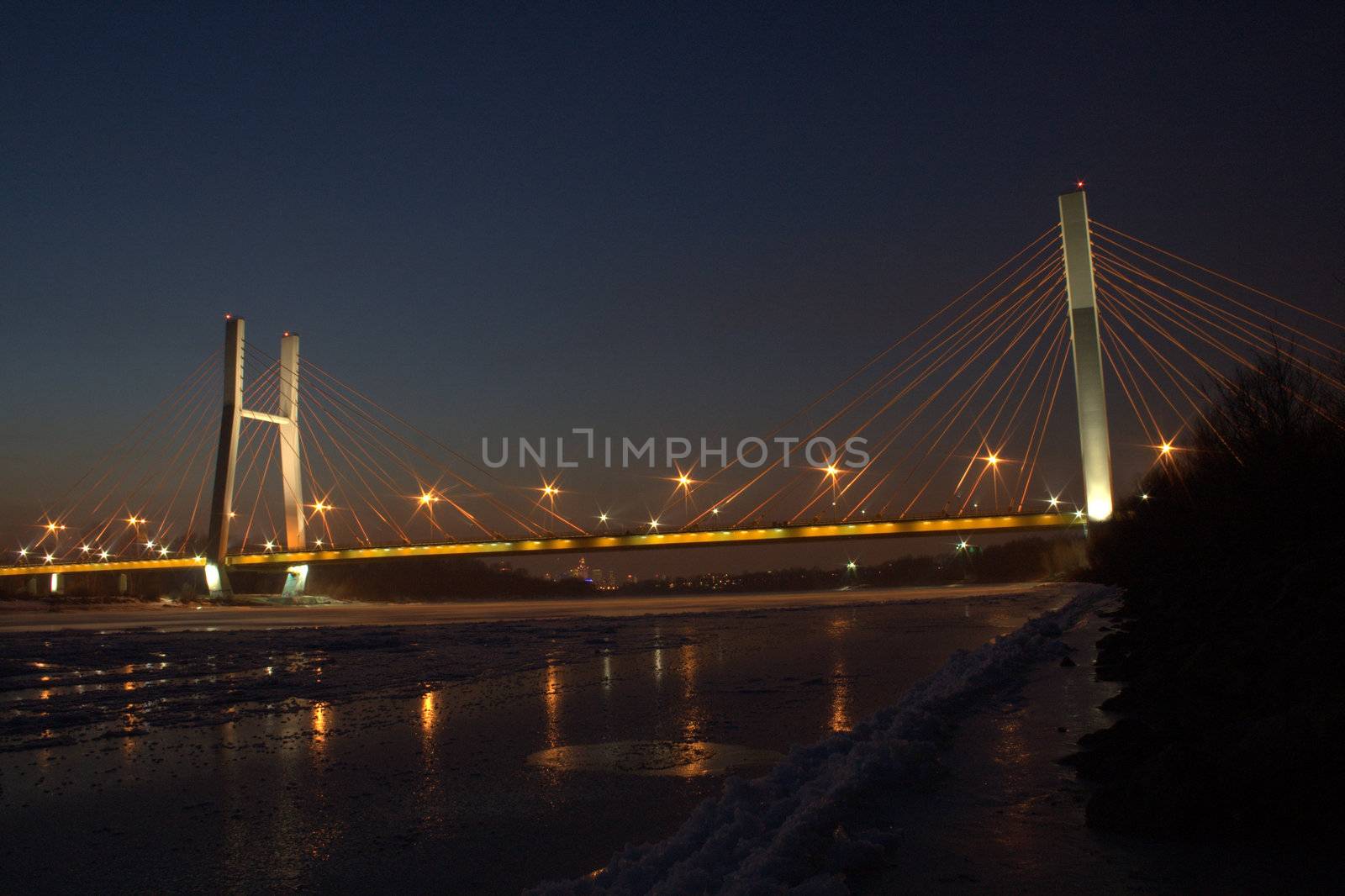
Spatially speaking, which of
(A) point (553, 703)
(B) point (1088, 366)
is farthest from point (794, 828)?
(B) point (1088, 366)

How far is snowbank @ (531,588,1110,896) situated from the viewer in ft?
8.21

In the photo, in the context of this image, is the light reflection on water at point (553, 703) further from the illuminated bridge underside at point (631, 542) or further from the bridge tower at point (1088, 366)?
the illuminated bridge underside at point (631, 542)

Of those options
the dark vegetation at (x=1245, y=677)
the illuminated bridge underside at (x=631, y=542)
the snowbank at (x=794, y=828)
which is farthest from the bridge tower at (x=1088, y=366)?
the snowbank at (x=794, y=828)

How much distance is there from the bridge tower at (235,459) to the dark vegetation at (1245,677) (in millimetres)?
41387

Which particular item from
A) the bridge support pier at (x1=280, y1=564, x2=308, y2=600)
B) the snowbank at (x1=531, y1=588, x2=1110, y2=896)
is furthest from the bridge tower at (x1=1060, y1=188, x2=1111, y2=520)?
the bridge support pier at (x1=280, y1=564, x2=308, y2=600)

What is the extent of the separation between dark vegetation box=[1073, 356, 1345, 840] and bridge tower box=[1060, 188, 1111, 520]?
20.1 m

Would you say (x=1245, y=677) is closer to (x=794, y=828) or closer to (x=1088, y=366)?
(x=794, y=828)

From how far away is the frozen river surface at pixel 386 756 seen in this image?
9.89ft

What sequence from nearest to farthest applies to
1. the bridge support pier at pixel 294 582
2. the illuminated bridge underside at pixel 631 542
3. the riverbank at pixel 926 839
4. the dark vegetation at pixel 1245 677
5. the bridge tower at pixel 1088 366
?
the riverbank at pixel 926 839
the dark vegetation at pixel 1245 677
the bridge tower at pixel 1088 366
the illuminated bridge underside at pixel 631 542
the bridge support pier at pixel 294 582

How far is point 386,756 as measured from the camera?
4707 mm

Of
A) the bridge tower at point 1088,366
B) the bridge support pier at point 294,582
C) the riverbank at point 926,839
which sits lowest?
the bridge support pier at point 294,582

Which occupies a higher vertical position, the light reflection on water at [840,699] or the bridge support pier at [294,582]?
the light reflection on water at [840,699]

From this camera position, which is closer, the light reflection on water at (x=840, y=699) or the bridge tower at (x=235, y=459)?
the light reflection on water at (x=840, y=699)

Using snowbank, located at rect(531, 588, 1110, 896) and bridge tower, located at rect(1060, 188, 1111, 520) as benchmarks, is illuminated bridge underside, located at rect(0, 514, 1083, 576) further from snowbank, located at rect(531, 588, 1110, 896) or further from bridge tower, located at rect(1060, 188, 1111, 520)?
snowbank, located at rect(531, 588, 1110, 896)
